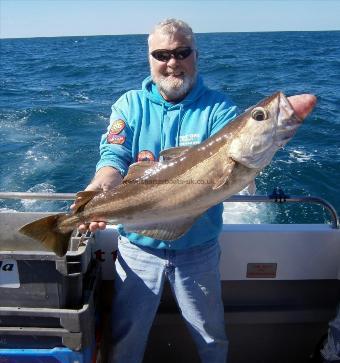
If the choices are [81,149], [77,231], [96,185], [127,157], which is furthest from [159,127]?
[81,149]

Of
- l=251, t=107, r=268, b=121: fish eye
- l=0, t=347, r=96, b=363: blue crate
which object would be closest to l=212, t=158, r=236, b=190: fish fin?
l=251, t=107, r=268, b=121: fish eye

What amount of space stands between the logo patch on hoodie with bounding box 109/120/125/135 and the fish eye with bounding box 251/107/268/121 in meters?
1.13

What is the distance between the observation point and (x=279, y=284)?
4125 mm

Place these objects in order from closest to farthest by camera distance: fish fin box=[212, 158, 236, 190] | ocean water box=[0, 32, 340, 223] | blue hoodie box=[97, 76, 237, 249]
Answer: fish fin box=[212, 158, 236, 190], blue hoodie box=[97, 76, 237, 249], ocean water box=[0, 32, 340, 223]

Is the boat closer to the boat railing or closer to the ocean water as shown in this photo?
the boat railing

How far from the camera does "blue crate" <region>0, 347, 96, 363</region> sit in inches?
121

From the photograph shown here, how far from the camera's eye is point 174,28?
3.33m

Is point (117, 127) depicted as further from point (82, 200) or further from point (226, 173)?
point (226, 173)

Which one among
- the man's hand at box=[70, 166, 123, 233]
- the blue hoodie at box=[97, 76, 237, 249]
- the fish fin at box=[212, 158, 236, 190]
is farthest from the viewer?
the blue hoodie at box=[97, 76, 237, 249]

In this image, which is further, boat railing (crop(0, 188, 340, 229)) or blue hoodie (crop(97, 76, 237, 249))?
boat railing (crop(0, 188, 340, 229))

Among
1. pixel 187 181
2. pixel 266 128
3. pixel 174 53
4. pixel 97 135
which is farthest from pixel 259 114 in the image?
pixel 97 135

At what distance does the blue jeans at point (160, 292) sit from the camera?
3367 mm

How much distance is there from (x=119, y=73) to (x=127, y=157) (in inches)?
1106

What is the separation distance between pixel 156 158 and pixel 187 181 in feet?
1.81
